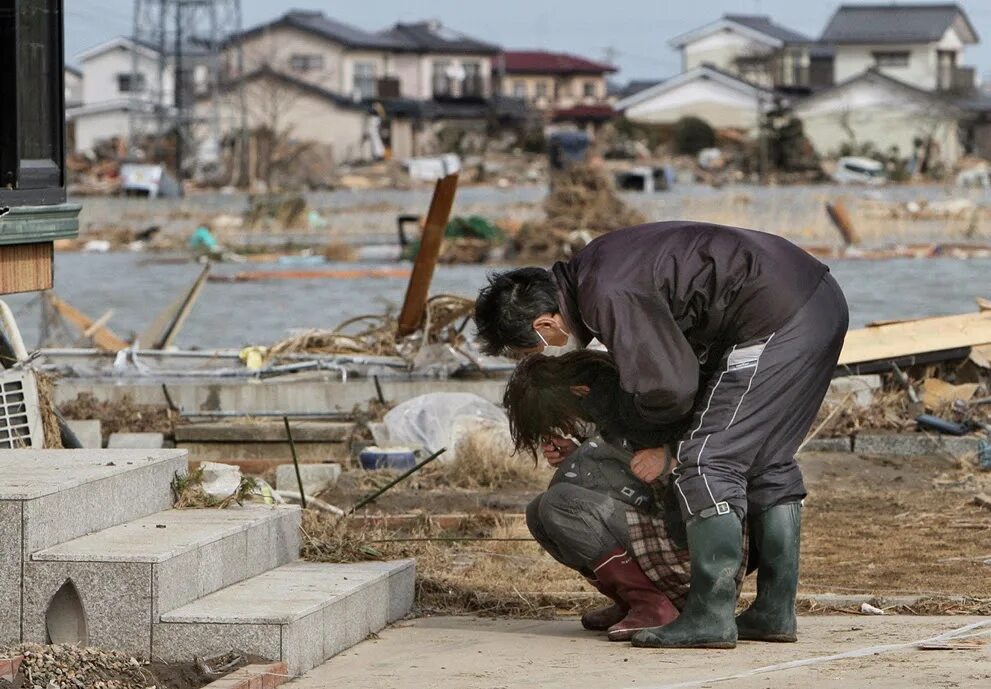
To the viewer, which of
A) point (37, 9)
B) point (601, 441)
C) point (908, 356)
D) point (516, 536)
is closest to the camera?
point (601, 441)

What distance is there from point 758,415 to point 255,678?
1.59 m

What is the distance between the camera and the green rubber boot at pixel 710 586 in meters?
5.09

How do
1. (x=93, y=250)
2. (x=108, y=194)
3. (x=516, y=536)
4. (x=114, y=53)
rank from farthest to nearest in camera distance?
(x=114, y=53)
(x=108, y=194)
(x=93, y=250)
(x=516, y=536)

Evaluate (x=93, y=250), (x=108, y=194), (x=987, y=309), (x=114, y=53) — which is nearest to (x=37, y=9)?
(x=987, y=309)

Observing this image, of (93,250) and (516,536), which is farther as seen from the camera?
(93,250)

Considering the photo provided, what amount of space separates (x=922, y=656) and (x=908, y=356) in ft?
20.3

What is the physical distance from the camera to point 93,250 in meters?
37.3

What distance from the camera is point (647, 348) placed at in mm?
4945

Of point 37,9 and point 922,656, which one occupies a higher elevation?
point 37,9

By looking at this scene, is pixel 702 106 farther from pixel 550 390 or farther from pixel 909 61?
pixel 550 390

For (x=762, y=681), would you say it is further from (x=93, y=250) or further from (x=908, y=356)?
(x=93, y=250)

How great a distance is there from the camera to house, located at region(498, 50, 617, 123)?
88.8 metres

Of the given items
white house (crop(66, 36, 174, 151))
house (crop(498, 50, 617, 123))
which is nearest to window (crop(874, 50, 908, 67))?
house (crop(498, 50, 617, 123))

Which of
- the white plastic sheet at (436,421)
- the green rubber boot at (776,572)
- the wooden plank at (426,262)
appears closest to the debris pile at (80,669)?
the green rubber boot at (776,572)
